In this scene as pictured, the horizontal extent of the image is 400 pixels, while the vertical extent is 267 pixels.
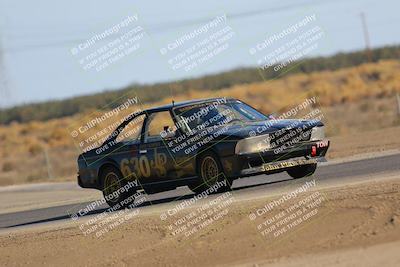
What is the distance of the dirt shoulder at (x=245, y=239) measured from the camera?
10914 millimetres

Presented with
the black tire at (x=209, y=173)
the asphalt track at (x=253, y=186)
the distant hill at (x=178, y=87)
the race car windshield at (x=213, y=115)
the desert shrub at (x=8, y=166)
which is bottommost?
the distant hill at (x=178, y=87)

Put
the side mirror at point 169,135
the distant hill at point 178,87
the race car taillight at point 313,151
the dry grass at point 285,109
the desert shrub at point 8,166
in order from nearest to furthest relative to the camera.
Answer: the race car taillight at point 313,151
the side mirror at point 169,135
the dry grass at point 285,109
the desert shrub at point 8,166
the distant hill at point 178,87

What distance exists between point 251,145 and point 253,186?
240 centimetres

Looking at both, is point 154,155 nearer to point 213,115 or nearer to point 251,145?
point 213,115

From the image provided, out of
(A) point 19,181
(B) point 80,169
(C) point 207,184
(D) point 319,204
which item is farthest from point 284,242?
(A) point 19,181

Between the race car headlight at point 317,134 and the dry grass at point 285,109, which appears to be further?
the dry grass at point 285,109

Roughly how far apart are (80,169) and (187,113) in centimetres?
253

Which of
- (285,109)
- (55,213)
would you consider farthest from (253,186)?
(285,109)

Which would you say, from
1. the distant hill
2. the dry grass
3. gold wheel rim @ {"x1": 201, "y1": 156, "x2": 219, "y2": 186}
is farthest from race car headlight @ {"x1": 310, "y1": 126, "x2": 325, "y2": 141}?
the distant hill

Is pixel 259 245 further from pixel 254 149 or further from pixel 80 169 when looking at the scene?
pixel 80 169

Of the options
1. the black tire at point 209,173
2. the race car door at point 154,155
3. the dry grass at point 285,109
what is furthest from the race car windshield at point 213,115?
the dry grass at point 285,109

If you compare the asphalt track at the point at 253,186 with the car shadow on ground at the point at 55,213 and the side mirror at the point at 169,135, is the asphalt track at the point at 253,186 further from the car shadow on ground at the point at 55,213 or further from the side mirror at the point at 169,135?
the side mirror at the point at 169,135

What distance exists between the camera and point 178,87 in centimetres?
9019

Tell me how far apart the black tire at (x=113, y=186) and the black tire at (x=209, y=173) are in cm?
159
